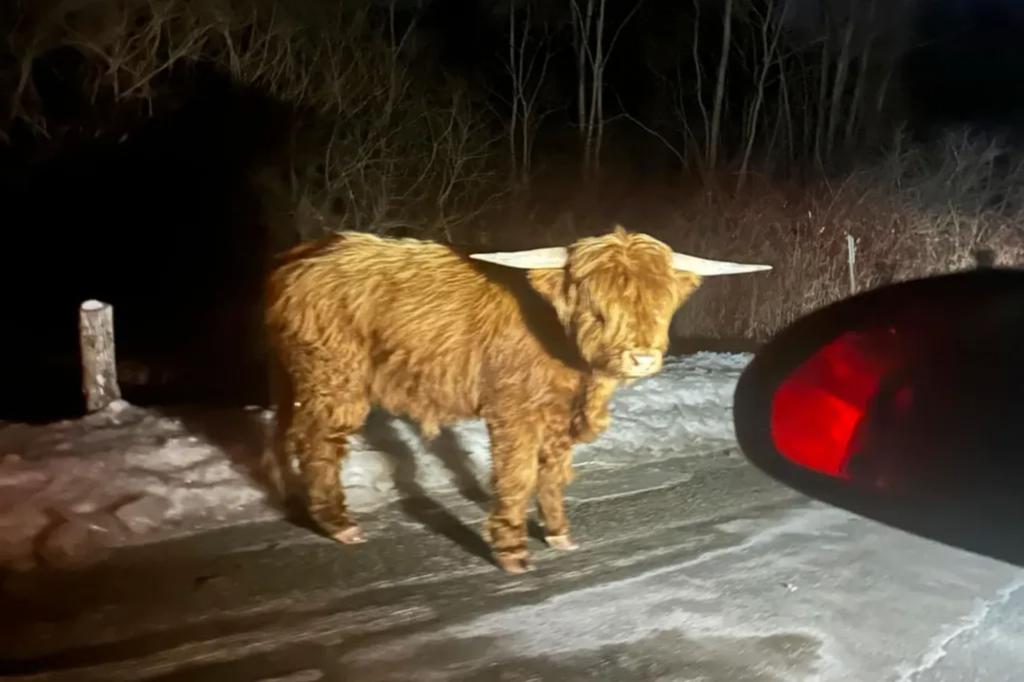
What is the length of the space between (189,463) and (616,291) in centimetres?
356

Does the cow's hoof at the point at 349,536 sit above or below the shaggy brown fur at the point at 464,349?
below

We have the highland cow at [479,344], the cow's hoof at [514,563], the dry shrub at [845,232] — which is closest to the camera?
the highland cow at [479,344]

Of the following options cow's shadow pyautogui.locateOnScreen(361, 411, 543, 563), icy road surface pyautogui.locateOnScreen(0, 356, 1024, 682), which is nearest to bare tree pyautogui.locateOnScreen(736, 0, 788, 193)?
cow's shadow pyautogui.locateOnScreen(361, 411, 543, 563)

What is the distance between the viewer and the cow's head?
214 inches

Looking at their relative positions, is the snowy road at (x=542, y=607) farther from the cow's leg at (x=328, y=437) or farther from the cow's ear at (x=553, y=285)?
the cow's ear at (x=553, y=285)

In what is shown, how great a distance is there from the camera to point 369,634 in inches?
200

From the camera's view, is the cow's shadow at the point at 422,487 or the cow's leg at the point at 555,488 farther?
the cow's shadow at the point at 422,487

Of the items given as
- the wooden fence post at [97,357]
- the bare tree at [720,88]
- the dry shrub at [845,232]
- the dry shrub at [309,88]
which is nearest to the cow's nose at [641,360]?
the wooden fence post at [97,357]

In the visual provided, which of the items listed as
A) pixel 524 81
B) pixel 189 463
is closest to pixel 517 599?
pixel 189 463

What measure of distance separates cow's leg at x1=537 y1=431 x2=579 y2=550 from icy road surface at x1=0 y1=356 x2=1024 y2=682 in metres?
0.12

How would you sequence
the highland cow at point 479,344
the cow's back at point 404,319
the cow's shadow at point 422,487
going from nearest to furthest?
the highland cow at point 479,344 → the cow's back at point 404,319 → the cow's shadow at point 422,487

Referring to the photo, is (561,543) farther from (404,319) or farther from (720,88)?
(720,88)

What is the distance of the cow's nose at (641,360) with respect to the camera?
5.39m

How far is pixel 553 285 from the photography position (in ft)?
18.9
